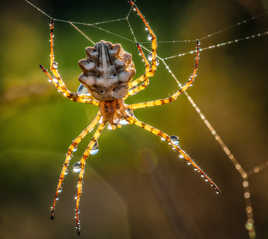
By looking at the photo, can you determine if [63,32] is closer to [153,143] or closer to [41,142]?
[41,142]

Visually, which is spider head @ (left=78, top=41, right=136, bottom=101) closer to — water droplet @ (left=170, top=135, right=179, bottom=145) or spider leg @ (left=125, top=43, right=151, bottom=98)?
spider leg @ (left=125, top=43, right=151, bottom=98)

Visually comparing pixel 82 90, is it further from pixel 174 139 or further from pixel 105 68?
pixel 174 139

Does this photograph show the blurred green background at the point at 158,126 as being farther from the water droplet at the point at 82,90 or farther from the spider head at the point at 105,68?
the spider head at the point at 105,68

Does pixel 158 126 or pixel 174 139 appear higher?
pixel 158 126

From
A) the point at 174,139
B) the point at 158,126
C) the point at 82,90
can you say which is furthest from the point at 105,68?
the point at 158,126

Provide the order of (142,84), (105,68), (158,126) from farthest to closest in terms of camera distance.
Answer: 1. (158,126)
2. (142,84)
3. (105,68)

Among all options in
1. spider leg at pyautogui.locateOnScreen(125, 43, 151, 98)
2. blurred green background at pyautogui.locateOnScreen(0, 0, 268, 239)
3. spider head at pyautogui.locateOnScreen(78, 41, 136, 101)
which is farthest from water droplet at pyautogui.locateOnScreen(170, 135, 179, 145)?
blurred green background at pyautogui.locateOnScreen(0, 0, 268, 239)
